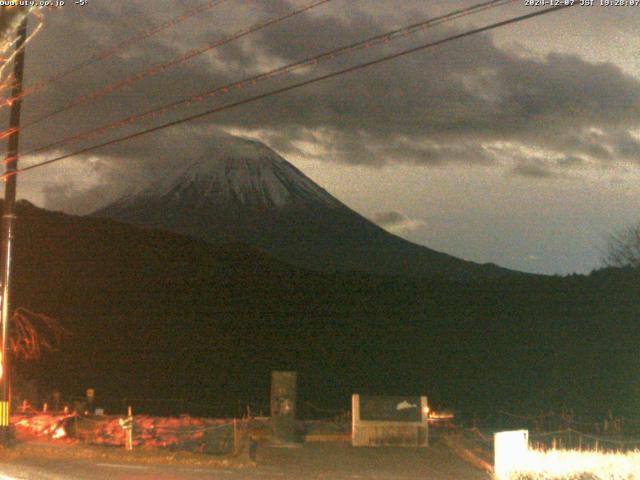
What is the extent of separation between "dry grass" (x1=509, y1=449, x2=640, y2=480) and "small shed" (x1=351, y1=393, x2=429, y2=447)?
6927 mm

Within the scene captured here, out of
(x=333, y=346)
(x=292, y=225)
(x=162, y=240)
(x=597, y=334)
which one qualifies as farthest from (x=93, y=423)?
(x=292, y=225)

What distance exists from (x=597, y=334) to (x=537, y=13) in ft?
178

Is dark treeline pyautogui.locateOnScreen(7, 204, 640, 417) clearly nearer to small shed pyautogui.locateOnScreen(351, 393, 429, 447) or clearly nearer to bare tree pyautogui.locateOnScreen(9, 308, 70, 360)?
bare tree pyautogui.locateOnScreen(9, 308, 70, 360)

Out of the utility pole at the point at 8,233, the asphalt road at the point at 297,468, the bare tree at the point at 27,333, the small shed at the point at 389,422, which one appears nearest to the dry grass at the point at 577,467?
the asphalt road at the point at 297,468

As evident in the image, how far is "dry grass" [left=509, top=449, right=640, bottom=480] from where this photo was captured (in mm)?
15332

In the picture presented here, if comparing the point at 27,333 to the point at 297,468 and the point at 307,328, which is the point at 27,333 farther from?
the point at 307,328

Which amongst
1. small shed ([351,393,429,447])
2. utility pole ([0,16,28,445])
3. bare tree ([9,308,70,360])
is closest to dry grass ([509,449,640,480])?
small shed ([351,393,429,447])

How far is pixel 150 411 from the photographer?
1799 inches

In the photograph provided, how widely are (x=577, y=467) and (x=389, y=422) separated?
30.5 feet

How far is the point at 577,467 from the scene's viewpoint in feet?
53.8

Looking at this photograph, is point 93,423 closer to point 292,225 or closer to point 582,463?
point 582,463

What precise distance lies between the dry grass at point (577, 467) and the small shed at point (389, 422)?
6927 mm

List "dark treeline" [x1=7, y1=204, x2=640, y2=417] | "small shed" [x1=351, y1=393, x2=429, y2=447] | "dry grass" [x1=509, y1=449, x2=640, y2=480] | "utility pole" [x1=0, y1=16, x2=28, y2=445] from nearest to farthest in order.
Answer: "dry grass" [x1=509, y1=449, x2=640, y2=480] < "utility pole" [x1=0, y1=16, x2=28, y2=445] < "small shed" [x1=351, y1=393, x2=429, y2=447] < "dark treeline" [x1=7, y1=204, x2=640, y2=417]

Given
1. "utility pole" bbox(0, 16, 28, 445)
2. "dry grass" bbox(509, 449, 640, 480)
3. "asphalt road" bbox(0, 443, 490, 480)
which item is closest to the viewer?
"dry grass" bbox(509, 449, 640, 480)
